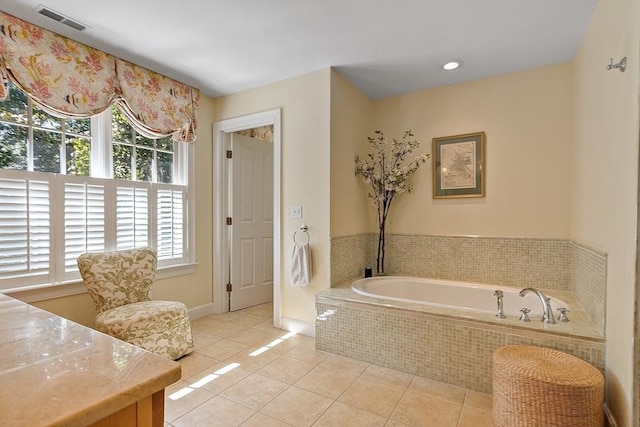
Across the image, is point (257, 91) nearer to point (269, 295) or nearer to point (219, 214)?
point (219, 214)

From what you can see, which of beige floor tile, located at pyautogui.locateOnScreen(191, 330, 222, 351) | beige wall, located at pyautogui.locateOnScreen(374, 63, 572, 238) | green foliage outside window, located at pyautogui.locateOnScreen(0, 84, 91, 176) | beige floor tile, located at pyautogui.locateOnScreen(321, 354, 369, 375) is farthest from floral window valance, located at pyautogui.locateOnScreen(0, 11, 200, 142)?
beige floor tile, located at pyautogui.locateOnScreen(321, 354, 369, 375)

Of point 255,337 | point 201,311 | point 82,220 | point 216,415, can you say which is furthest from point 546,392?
point 82,220

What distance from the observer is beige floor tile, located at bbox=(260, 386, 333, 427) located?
5.76 feet

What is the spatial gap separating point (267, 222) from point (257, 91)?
1574mm

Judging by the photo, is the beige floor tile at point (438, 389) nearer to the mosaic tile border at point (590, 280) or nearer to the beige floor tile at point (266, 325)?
the mosaic tile border at point (590, 280)

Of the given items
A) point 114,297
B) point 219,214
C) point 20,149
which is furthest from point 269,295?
point 20,149

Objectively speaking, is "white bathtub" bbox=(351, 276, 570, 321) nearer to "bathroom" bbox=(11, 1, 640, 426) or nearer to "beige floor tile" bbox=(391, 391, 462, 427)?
"bathroom" bbox=(11, 1, 640, 426)

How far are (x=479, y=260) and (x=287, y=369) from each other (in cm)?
201

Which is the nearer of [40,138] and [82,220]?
[40,138]

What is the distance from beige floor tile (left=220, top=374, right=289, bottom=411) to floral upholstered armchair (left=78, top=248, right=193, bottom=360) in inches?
25.8

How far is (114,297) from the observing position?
2.40 m

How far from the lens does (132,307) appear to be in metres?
2.37

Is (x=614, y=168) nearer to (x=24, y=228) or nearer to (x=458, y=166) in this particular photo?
(x=458, y=166)

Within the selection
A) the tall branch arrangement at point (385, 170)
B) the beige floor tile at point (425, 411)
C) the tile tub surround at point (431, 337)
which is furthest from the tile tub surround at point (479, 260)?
the beige floor tile at point (425, 411)
